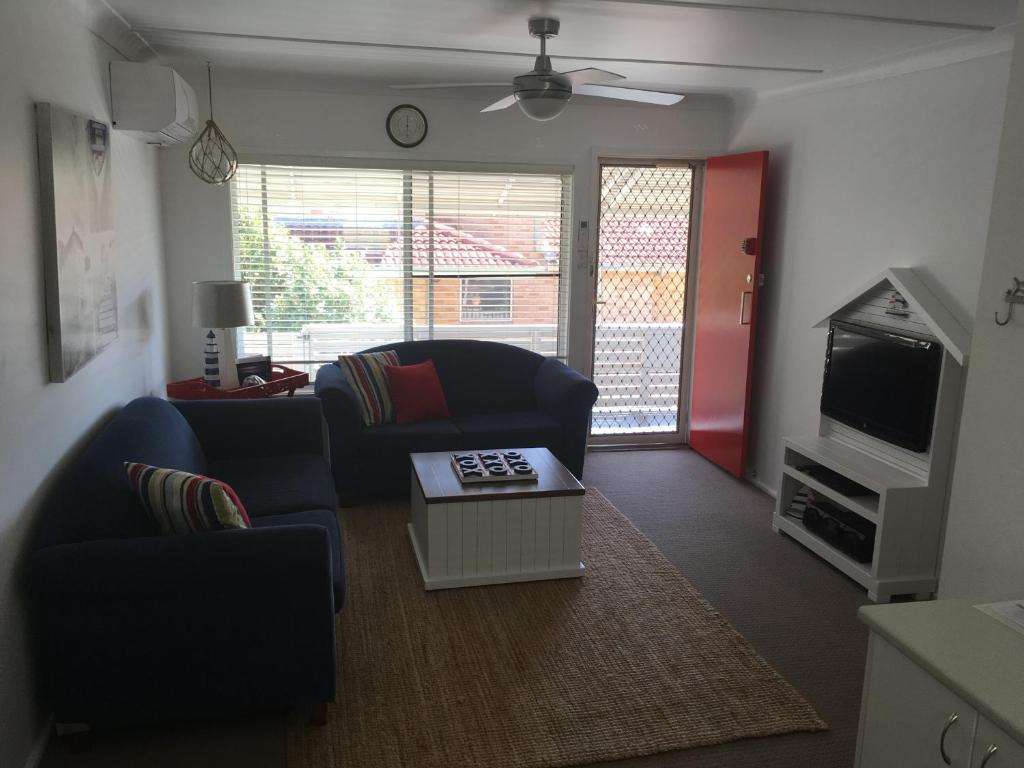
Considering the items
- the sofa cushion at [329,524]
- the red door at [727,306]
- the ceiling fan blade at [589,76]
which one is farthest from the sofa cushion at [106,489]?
the red door at [727,306]

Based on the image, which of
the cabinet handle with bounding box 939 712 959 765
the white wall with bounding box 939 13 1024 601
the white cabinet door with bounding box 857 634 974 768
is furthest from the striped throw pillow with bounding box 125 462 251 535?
the white wall with bounding box 939 13 1024 601

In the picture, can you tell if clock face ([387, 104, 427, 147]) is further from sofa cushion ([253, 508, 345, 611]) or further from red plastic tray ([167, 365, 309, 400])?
sofa cushion ([253, 508, 345, 611])

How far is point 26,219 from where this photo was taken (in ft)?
8.07

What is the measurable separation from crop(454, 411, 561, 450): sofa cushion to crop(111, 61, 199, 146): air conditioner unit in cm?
216

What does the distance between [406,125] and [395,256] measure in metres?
0.81

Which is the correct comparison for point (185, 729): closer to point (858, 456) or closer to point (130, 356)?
point (130, 356)

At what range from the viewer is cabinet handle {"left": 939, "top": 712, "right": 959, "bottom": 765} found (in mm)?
1807

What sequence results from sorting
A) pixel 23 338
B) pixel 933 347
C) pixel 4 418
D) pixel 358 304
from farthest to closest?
pixel 358 304, pixel 933 347, pixel 23 338, pixel 4 418

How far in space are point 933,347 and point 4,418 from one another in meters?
3.35

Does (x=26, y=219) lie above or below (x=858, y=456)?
above

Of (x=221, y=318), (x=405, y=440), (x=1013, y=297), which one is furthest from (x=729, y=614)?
(x=221, y=318)

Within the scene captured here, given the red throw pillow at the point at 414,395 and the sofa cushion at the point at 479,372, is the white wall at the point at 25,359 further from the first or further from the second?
the sofa cushion at the point at 479,372

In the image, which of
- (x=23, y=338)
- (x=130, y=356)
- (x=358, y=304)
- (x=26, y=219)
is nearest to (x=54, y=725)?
(x=23, y=338)

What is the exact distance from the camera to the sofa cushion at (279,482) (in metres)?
3.28
